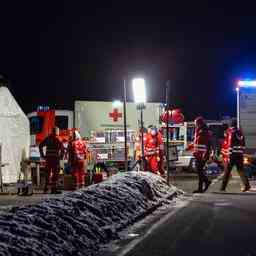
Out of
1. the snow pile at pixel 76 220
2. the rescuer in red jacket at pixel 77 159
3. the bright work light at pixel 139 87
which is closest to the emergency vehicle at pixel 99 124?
the rescuer in red jacket at pixel 77 159

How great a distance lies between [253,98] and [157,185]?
8169 millimetres

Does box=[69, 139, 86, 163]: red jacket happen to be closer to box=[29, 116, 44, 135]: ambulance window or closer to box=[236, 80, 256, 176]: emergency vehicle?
box=[236, 80, 256, 176]: emergency vehicle

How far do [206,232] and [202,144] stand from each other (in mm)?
7672

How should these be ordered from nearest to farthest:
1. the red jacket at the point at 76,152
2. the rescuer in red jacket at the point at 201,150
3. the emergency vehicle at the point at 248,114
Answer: the rescuer in red jacket at the point at 201,150
the red jacket at the point at 76,152
the emergency vehicle at the point at 248,114

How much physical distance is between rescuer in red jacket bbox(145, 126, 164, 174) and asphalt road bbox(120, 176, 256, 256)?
21.0 ft

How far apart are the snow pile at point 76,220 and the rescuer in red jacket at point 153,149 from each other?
24.8 feet

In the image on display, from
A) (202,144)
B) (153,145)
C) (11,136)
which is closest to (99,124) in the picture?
(153,145)

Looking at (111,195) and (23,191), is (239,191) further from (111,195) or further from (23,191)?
(111,195)

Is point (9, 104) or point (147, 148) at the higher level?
point (9, 104)

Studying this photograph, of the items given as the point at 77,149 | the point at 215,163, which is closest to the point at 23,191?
the point at 77,149

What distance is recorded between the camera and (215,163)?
2880 cm

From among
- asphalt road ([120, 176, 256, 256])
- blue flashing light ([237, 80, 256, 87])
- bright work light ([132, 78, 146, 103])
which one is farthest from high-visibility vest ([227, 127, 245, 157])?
blue flashing light ([237, 80, 256, 87])

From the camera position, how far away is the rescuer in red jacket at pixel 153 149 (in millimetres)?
22719

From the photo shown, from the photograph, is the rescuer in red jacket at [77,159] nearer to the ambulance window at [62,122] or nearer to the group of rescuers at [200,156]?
the group of rescuers at [200,156]
